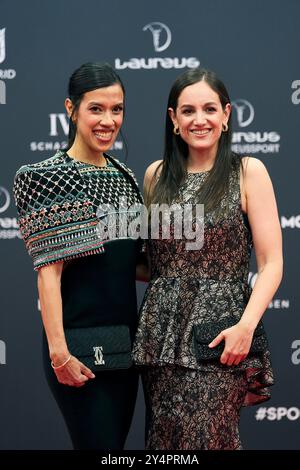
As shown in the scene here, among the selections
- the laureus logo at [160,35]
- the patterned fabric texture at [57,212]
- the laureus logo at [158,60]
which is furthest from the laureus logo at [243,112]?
the patterned fabric texture at [57,212]

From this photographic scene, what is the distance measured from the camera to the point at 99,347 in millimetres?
2900

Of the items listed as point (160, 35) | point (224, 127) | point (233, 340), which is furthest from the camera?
point (160, 35)

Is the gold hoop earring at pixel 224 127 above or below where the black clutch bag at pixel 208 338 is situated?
above

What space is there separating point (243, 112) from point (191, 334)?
1648 mm

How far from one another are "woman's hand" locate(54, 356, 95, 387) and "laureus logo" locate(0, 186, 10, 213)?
5.10 feet

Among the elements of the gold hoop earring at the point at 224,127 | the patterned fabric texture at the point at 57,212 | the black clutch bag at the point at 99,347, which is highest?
the gold hoop earring at the point at 224,127

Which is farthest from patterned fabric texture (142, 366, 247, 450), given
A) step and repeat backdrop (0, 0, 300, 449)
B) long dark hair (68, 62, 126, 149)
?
step and repeat backdrop (0, 0, 300, 449)

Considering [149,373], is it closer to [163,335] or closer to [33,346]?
[163,335]

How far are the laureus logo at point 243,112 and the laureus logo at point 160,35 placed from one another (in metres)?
0.42

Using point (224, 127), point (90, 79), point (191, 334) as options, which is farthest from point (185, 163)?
point (191, 334)

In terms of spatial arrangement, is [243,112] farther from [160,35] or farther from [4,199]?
[4,199]

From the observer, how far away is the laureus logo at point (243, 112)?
4238 mm

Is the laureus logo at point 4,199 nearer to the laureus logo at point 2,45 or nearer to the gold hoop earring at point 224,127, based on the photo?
the laureus logo at point 2,45

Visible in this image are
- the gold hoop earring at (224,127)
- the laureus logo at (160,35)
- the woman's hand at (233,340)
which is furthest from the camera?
the laureus logo at (160,35)
